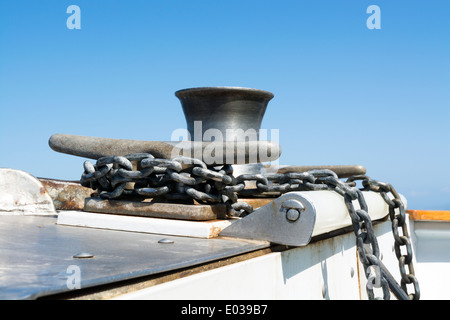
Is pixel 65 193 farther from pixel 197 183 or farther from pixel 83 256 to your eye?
pixel 83 256

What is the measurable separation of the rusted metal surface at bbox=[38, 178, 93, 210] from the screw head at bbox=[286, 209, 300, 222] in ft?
5.69

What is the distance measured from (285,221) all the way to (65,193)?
182 cm

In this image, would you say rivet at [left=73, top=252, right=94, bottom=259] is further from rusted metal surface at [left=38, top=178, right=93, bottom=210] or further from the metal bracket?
rusted metal surface at [left=38, top=178, right=93, bottom=210]

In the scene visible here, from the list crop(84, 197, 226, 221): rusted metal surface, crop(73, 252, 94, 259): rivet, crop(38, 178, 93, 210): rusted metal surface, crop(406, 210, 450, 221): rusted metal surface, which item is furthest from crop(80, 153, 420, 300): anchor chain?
crop(406, 210, 450, 221): rusted metal surface

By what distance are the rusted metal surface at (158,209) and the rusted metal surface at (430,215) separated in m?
1.93

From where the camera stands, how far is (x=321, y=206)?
4.50 feet

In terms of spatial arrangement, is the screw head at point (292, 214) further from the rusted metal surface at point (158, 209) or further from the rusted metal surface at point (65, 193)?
the rusted metal surface at point (65, 193)

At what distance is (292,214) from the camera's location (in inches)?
53.6

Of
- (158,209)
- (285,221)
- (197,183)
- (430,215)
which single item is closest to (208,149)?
(197,183)

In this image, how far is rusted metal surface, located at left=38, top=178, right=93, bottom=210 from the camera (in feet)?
8.91

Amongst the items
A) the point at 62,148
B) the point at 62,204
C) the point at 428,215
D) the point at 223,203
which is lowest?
the point at 428,215
